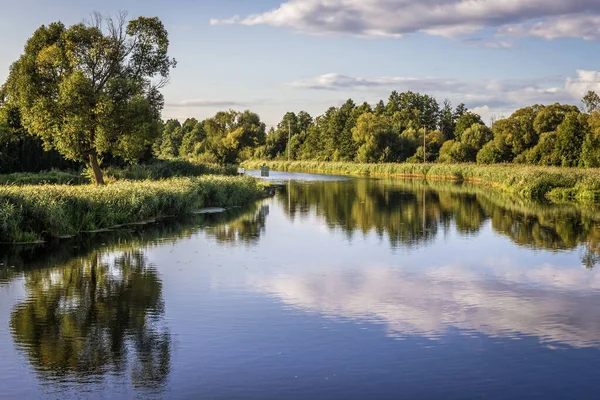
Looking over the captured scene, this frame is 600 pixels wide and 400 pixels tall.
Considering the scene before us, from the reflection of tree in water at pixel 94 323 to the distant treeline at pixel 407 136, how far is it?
21688 millimetres

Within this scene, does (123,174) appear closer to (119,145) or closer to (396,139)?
(119,145)

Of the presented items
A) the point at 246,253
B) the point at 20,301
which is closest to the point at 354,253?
the point at 246,253

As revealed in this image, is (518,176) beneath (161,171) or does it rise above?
beneath

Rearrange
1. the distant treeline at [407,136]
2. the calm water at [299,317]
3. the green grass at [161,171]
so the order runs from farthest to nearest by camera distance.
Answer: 1. the distant treeline at [407,136]
2. the green grass at [161,171]
3. the calm water at [299,317]

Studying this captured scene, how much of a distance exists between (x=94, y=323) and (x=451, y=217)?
2261 cm

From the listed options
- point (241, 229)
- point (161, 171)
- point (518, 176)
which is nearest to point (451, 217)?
point (241, 229)

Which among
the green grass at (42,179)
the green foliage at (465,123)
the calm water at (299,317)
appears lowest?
the calm water at (299,317)

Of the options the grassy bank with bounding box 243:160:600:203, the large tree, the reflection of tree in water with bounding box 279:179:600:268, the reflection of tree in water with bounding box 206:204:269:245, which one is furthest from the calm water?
the grassy bank with bounding box 243:160:600:203

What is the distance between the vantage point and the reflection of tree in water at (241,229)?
73.6 feet

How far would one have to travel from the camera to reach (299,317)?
39.2ft

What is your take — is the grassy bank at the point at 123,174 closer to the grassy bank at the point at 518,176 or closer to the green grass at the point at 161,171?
the green grass at the point at 161,171

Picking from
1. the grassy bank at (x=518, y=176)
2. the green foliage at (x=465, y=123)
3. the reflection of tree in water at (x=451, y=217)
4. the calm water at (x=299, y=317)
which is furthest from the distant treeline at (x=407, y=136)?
the calm water at (x=299, y=317)

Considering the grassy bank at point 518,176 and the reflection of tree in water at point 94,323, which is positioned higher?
the grassy bank at point 518,176

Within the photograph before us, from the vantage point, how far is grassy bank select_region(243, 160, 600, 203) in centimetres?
4447
